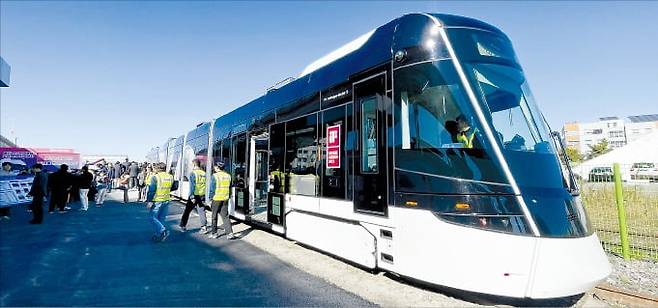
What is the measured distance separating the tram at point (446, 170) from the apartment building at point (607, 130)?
102014 millimetres

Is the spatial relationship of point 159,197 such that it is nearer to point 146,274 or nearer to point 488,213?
point 146,274

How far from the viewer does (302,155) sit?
6.13 m

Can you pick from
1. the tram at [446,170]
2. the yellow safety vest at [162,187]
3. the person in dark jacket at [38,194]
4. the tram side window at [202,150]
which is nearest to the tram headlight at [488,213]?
the tram at [446,170]

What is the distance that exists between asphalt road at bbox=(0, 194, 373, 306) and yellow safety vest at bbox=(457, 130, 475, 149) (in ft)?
6.69

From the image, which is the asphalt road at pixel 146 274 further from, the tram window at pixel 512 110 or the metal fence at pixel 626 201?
the metal fence at pixel 626 201

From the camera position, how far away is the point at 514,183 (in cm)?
360

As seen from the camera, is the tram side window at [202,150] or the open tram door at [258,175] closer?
the open tram door at [258,175]

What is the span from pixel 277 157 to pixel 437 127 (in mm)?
3732

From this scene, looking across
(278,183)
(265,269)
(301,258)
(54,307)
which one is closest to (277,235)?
(278,183)

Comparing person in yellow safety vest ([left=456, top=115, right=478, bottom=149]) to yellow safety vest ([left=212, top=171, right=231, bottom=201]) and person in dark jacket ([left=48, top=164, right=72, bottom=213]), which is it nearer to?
yellow safety vest ([left=212, top=171, right=231, bottom=201])

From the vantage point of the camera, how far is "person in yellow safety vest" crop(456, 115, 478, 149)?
376 centimetres

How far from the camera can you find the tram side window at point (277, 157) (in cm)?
672

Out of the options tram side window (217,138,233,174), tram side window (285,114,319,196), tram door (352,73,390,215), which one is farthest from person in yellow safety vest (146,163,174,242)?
tram door (352,73,390,215)

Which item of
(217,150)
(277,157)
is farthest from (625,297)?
(217,150)
